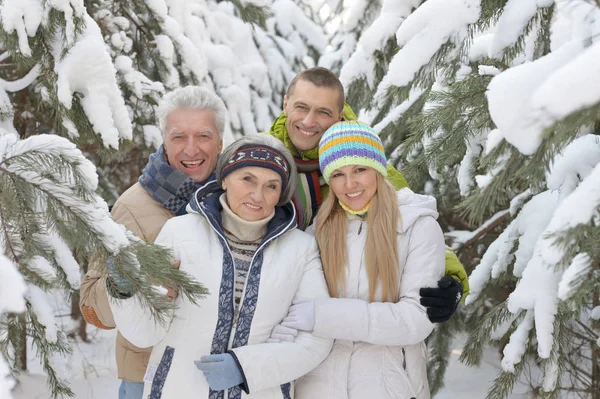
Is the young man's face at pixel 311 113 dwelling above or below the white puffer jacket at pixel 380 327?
above

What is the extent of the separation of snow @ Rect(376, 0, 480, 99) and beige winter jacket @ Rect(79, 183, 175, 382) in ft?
3.75

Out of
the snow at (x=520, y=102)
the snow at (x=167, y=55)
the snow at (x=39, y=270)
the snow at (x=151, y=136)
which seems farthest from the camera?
the snow at (x=151, y=136)

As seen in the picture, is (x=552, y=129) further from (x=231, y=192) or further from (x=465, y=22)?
(x=231, y=192)

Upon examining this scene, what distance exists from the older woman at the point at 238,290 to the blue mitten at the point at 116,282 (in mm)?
121

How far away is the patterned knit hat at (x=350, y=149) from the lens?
250 cm

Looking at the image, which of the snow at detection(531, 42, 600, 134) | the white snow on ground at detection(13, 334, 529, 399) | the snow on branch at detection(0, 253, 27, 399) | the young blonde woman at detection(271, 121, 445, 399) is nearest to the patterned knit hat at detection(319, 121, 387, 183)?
the young blonde woman at detection(271, 121, 445, 399)

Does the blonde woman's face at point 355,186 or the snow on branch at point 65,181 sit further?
the blonde woman's face at point 355,186

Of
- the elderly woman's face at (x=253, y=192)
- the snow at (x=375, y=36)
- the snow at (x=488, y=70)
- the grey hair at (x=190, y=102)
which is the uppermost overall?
the snow at (x=375, y=36)

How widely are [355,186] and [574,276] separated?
126 cm

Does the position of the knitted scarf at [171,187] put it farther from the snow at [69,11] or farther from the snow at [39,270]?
the snow at [69,11]

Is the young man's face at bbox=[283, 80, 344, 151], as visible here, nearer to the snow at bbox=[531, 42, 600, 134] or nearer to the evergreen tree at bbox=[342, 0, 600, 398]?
the evergreen tree at bbox=[342, 0, 600, 398]

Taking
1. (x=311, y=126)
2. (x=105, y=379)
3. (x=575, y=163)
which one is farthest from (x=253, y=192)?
(x=105, y=379)

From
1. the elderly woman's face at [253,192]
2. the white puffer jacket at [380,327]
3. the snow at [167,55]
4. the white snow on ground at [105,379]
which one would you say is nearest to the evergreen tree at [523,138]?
the white puffer jacket at [380,327]

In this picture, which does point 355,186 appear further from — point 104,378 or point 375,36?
point 104,378
